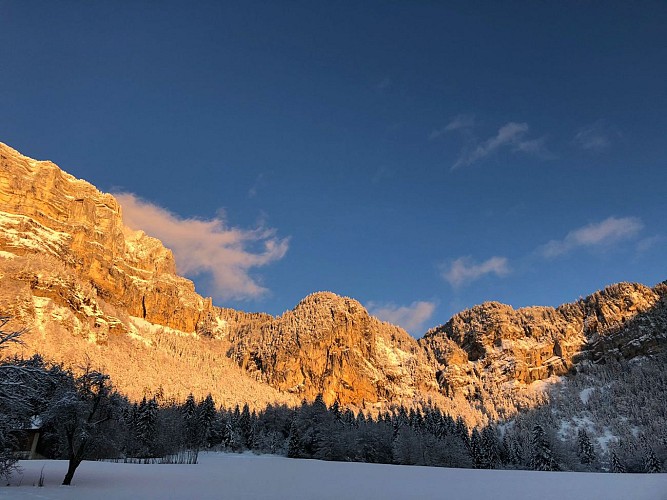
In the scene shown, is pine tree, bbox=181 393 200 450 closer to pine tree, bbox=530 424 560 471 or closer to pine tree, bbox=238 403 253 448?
pine tree, bbox=238 403 253 448

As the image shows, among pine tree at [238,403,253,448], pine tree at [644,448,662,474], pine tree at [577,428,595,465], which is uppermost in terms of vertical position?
pine tree at [238,403,253,448]

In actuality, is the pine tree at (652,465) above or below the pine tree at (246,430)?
below

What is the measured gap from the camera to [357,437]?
75.7 metres

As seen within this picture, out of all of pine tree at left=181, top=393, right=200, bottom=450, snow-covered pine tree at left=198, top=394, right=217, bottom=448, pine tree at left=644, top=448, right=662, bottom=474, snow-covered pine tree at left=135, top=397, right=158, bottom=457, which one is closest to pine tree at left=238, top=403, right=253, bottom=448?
snow-covered pine tree at left=198, top=394, right=217, bottom=448

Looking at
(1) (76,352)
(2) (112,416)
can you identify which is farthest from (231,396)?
(2) (112,416)

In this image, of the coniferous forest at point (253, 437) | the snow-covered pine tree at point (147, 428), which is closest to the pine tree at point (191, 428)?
the coniferous forest at point (253, 437)

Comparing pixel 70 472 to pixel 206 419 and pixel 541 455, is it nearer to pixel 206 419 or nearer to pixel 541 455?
pixel 541 455

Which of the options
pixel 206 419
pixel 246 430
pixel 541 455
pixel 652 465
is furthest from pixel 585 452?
pixel 206 419

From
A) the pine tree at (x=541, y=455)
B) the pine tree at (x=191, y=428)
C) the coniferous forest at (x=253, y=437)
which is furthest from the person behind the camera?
the pine tree at (x=191, y=428)

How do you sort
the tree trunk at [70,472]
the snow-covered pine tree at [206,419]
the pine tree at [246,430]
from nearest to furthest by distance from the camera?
1. the tree trunk at [70,472]
2. the snow-covered pine tree at [206,419]
3. the pine tree at [246,430]

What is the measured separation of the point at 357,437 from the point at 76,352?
4440 inches

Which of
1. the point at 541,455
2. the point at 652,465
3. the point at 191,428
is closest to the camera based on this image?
the point at 541,455

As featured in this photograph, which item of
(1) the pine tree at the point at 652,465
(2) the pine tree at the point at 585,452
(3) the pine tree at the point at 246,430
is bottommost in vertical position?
(1) the pine tree at the point at 652,465

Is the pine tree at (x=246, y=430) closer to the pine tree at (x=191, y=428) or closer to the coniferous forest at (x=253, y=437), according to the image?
the coniferous forest at (x=253, y=437)
